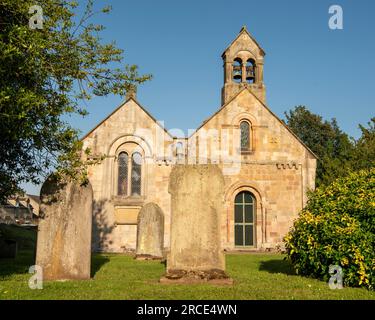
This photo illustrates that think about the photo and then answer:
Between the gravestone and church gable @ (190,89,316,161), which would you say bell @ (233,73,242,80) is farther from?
the gravestone

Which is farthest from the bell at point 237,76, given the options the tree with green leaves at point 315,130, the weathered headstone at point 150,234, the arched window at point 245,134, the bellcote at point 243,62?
the tree with green leaves at point 315,130

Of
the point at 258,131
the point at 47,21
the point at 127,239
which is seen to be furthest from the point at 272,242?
the point at 47,21

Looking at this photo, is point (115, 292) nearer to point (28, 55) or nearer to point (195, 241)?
point (195, 241)

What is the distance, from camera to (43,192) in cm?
1031

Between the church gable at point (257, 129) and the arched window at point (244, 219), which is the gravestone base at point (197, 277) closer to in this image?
the arched window at point (244, 219)

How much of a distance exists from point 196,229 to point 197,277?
105cm

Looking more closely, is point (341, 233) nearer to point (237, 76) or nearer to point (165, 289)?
point (165, 289)

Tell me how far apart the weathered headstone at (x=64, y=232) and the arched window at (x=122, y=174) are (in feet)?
45.0

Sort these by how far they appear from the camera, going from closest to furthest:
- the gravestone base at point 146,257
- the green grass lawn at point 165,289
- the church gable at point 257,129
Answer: the green grass lawn at point 165,289, the gravestone base at point 146,257, the church gable at point 257,129

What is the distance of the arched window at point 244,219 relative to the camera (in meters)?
23.9

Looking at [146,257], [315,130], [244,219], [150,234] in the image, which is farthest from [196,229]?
[315,130]

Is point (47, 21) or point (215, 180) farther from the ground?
point (47, 21)

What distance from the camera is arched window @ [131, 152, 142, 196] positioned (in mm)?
24062

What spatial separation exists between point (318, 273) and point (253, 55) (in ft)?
62.6
